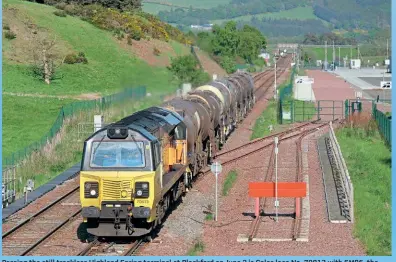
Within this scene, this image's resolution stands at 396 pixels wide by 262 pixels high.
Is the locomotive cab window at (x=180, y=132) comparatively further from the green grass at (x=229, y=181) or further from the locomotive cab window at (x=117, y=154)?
the locomotive cab window at (x=117, y=154)

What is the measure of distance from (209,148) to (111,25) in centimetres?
5838

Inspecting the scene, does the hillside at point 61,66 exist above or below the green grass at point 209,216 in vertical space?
above

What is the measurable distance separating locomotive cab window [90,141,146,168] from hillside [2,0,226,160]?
21.3 m

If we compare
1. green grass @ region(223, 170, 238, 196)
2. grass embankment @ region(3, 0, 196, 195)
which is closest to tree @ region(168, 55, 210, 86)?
grass embankment @ region(3, 0, 196, 195)

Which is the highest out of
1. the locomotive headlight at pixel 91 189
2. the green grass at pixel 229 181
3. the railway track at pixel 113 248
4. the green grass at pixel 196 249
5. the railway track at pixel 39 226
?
the locomotive headlight at pixel 91 189

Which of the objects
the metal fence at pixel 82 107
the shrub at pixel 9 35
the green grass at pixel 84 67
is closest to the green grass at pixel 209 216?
the metal fence at pixel 82 107

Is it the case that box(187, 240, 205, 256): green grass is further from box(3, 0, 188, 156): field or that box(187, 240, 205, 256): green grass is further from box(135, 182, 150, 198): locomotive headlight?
box(3, 0, 188, 156): field

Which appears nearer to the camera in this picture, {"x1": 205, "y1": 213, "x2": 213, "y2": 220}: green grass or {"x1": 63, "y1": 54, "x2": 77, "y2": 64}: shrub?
{"x1": 205, "y1": 213, "x2": 213, "y2": 220}: green grass

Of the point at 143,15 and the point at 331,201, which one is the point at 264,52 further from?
the point at 331,201

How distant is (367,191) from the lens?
31.7 metres

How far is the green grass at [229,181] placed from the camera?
32.1m

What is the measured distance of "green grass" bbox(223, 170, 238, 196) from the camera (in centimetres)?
3211

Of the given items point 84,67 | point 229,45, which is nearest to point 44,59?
point 84,67

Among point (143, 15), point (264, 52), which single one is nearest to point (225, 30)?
point (143, 15)
